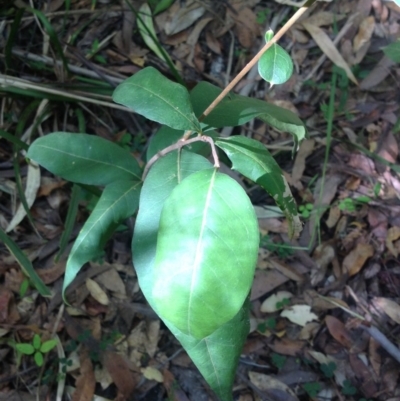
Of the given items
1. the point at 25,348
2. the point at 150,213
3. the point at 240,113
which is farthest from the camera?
the point at 25,348

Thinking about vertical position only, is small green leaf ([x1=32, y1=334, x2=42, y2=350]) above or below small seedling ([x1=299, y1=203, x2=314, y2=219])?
below

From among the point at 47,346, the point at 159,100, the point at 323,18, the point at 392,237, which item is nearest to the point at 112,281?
the point at 47,346

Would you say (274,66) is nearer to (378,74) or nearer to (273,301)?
(273,301)

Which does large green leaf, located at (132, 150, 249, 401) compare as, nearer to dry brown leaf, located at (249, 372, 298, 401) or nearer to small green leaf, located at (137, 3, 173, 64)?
dry brown leaf, located at (249, 372, 298, 401)

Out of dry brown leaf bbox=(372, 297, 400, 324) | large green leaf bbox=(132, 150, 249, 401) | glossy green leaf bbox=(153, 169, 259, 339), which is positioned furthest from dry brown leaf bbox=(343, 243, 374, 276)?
glossy green leaf bbox=(153, 169, 259, 339)

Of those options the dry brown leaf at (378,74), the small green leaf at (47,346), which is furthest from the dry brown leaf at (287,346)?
the dry brown leaf at (378,74)
